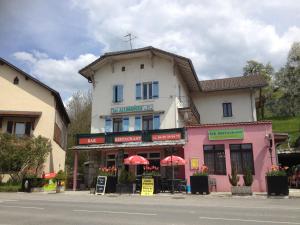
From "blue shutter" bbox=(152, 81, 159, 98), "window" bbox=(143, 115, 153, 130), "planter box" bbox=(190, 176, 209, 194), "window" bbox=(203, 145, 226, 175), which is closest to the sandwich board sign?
"planter box" bbox=(190, 176, 209, 194)

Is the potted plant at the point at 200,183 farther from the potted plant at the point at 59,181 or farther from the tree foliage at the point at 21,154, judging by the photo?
the tree foliage at the point at 21,154

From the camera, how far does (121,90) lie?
89.7 ft

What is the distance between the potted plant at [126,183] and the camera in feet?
65.7

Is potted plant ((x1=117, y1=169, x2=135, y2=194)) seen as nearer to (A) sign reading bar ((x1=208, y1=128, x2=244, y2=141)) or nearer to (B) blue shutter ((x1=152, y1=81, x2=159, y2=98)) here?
(A) sign reading bar ((x1=208, y1=128, x2=244, y2=141))

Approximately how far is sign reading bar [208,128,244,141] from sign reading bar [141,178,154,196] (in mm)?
5020

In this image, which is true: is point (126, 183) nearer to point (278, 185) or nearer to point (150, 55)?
point (278, 185)

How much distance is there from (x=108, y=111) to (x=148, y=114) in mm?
3446

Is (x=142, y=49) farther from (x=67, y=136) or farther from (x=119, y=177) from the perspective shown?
(x=67, y=136)

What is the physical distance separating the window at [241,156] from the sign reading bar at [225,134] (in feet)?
2.06

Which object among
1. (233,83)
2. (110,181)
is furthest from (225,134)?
(233,83)

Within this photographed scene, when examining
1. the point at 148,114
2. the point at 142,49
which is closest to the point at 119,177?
the point at 148,114

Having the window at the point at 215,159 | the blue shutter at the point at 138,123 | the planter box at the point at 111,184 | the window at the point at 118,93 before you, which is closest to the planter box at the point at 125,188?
the planter box at the point at 111,184

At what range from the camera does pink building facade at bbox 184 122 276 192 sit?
66.9 feet

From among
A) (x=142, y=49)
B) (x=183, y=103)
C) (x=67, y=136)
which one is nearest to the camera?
(x=142, y=49)
